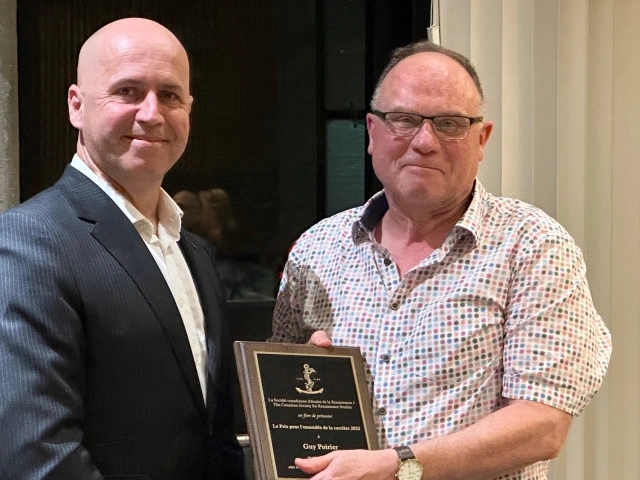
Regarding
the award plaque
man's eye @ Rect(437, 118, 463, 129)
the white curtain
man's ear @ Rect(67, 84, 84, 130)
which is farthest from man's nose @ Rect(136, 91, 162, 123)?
the white curtain

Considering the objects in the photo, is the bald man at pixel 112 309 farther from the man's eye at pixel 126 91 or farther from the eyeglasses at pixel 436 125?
the eyeglasses at pixel 436 125

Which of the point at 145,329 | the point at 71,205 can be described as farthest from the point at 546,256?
the point at 71,205

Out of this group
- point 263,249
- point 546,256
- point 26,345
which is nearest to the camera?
point 26,345

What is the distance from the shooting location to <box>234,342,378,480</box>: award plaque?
1.67 m

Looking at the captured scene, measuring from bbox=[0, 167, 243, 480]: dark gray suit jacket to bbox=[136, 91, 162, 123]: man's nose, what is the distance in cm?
17

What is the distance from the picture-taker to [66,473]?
1.54 meters

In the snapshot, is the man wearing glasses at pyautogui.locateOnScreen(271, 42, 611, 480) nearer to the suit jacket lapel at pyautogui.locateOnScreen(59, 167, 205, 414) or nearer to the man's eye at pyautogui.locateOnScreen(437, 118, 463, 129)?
the man's eye at pyautogui.locateOnScreen(437, 118, 463, 129)

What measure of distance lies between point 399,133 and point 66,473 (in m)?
0.93

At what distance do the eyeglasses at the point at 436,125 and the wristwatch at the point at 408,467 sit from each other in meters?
0.65

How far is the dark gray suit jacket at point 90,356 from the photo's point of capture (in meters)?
1.52

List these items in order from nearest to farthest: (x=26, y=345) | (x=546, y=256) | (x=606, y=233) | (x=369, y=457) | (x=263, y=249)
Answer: (x=26, y=345)
(x=369, y=457)
(x=546, y=256)
(x=606, y=233)
(x=263, y=249)

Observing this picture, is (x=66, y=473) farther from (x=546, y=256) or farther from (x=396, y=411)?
(x=546, y=256)

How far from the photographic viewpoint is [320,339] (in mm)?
1835

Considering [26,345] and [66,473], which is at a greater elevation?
[26,345]
